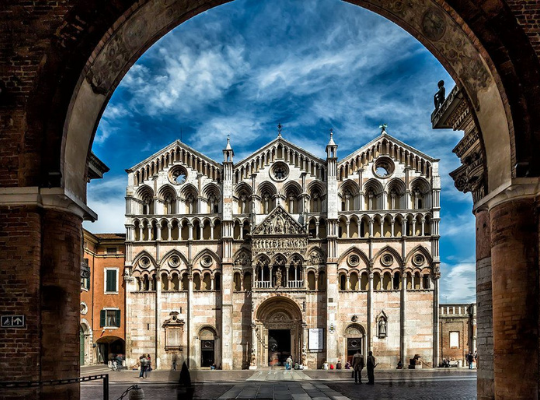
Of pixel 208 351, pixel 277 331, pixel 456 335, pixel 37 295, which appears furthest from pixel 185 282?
pixel 37 295

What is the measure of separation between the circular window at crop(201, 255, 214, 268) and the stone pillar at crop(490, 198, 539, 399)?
3917 centimetres

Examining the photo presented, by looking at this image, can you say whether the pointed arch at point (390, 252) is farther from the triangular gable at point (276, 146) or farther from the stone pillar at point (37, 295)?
the stone pillar at point (37, 295)

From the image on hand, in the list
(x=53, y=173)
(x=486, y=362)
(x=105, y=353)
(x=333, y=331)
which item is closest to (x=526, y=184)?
(x=486, y=362)

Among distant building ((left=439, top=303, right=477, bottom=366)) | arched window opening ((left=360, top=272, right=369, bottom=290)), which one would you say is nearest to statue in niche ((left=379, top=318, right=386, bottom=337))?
arched window opening ((left=360, top=272, right=369, bottom=290))

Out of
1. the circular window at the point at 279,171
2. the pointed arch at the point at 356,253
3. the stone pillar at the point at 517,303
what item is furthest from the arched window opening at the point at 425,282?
the stone pillar at the point at 517,303

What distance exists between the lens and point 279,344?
48906 millimetres

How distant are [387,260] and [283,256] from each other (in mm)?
8247

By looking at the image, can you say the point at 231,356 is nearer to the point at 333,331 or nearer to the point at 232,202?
the point at 333,331

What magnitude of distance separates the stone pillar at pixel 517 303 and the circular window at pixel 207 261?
129 ft

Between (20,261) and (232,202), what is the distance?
3886 cm

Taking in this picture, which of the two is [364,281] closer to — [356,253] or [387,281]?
[387,281]

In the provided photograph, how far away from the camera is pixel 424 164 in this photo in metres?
49.6

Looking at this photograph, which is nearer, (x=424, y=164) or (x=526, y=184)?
(x=526, y=184)

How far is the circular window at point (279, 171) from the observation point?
5075 cm
